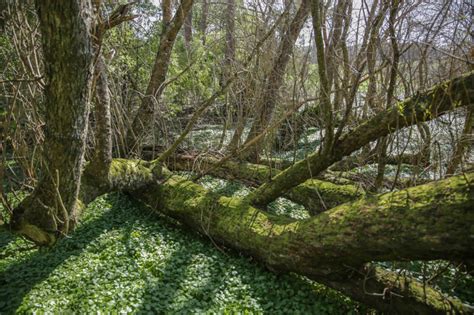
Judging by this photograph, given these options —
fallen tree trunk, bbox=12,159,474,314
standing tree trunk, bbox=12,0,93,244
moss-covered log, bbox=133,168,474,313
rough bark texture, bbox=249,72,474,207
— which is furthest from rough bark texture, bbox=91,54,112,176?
rough bark texture, bbox=249,72,474,207

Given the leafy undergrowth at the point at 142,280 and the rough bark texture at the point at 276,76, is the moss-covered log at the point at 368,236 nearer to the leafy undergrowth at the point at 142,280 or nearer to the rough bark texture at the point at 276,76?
the leafy undergrowth at the point at 142,280

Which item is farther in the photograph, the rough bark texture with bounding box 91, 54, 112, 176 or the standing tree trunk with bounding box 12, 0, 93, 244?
the rough bark texture with bounding box 91, 54, 112, 176

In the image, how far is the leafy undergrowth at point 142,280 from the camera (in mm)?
3264

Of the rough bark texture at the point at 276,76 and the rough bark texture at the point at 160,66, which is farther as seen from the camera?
the rough bark texture at the point at 160,66

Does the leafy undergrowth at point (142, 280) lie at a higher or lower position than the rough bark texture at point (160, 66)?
lower

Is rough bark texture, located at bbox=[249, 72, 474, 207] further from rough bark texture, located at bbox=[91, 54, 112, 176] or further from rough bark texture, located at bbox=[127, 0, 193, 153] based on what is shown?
rough bark texture, located at bbox=[127, 0, 193, 153]

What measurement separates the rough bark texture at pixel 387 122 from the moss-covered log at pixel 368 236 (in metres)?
0.49

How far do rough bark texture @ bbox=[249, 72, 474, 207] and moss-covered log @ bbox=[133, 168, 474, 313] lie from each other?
49cm

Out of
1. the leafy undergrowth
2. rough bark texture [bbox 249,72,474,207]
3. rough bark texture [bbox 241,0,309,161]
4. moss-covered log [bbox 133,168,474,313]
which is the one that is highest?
rough bark texture [bbox 241,0,309,161]

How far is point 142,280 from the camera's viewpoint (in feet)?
12.2

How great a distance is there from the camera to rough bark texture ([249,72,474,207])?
3.04m

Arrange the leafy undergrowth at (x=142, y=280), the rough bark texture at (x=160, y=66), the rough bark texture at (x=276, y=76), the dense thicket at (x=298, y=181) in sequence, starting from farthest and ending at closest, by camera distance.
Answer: the rough bark texture at (x=160, y=66)
the rough bark texture at (x=276, y=76)
the leafy undergrowth at (x=142, y=280)
the dense thicket at (x=298, y=181)

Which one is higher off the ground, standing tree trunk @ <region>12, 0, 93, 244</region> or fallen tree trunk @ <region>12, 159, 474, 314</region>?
standing tree trunk @ <region>12, 0, 93, 244</region>

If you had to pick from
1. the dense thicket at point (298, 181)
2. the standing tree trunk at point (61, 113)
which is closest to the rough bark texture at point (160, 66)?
the dense thicket at point (298, 181)
